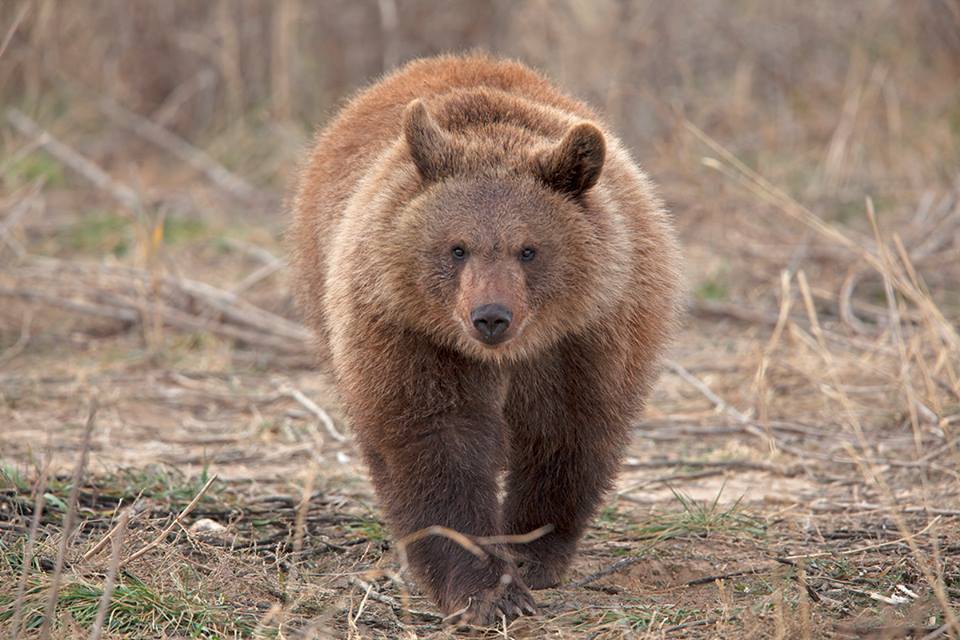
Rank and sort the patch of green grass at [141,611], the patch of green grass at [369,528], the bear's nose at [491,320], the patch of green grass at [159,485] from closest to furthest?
the patch of green grass at [141,611] → the bear's nose at [491,320] → the patch of green grass at [369,528] → the patch of green grass at [159,485]

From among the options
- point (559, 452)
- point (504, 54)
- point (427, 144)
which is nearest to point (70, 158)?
point (504, 54)

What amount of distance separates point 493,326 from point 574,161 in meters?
0.70

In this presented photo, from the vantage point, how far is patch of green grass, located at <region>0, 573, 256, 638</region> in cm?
A: 405

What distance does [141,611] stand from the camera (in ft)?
13.6

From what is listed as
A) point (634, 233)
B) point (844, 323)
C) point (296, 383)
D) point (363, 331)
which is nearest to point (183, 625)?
point (363, 331)

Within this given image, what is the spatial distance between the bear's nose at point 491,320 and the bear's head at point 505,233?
0.10 meters

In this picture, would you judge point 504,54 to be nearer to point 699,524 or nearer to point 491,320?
point 699,524

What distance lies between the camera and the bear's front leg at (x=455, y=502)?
4.48 m

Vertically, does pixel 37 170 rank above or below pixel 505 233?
below

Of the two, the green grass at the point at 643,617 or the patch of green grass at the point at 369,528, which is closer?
the green grass at the point at 643,617

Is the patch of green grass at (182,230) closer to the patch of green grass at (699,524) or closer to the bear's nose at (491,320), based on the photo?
the patch of green grass at (699,524)

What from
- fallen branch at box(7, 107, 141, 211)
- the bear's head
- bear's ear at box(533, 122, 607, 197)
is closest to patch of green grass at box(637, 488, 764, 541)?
the bear's head

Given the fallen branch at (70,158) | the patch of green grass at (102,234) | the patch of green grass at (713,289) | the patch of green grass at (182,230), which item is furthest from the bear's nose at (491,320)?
the fallen branch at (70,158)

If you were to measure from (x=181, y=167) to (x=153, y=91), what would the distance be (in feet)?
2.98
